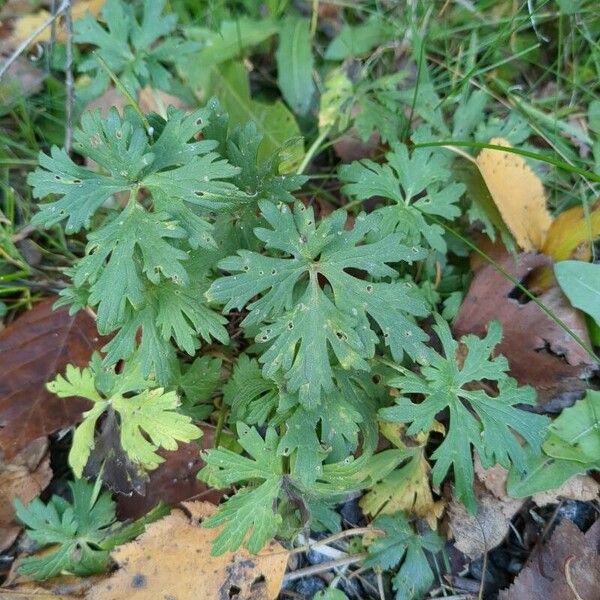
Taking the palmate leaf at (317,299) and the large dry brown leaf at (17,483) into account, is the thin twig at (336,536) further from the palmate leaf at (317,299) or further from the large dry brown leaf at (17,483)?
the large dry brown leaf at (17,483)

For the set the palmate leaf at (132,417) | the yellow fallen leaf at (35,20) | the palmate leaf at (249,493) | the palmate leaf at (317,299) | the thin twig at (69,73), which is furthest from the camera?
the yellow fallen leaf at (35,20)

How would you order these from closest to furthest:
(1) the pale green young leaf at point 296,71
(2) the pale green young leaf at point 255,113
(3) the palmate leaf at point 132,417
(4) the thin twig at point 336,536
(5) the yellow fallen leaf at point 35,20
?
(3) the palmate leaf at point 132,417
(4) the thin twig at point 336,536
(2) the pale green young leaf at point 255,113
(1) the pale green young leaf at point 296,71
(5) the yellow fallen leaf at point 35,20

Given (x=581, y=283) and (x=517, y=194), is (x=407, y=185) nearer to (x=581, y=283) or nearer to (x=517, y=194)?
(x=517, y=194)

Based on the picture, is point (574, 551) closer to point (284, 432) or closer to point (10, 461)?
point (284, 432)

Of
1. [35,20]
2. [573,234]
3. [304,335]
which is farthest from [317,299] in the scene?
[35,20]

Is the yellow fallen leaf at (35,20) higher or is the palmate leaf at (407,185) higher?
the yellow fallen leaf at (35,20)

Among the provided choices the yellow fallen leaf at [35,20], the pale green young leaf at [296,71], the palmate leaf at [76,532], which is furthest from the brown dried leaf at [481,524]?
the yellow fallen leaf at [35,20]

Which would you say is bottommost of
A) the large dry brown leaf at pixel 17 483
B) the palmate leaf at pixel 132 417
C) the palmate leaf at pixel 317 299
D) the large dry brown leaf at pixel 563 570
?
the large dry brown leaf at pixel 563 570
